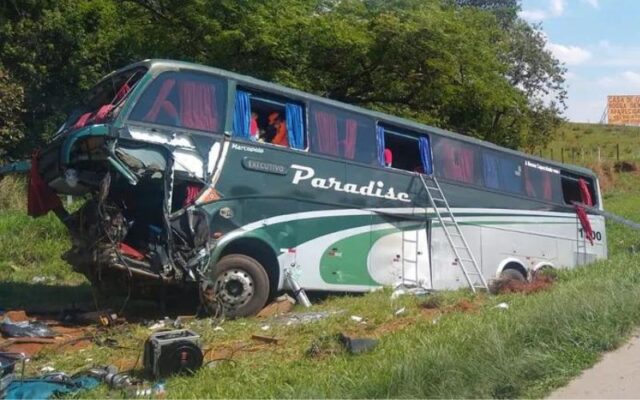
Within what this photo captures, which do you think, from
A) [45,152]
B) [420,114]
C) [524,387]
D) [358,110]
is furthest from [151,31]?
[524,387]

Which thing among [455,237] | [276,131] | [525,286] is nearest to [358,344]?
[276,131]

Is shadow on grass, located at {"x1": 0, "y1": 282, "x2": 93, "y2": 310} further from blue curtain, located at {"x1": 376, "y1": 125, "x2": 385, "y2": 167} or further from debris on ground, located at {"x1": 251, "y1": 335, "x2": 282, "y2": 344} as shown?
blue curtain, located at {"x1": 376, "y1": 125, "x2": 385, "y2": 167}

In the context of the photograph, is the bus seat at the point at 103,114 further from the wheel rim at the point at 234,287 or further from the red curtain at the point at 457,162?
the red curtain at the point at 457,162

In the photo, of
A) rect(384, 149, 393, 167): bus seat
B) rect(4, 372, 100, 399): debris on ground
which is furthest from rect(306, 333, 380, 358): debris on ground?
rect(384, 149, 393, 167): bus seat

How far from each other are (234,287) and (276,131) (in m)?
2.37

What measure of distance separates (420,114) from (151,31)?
769 cm

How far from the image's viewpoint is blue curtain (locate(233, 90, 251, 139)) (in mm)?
11125

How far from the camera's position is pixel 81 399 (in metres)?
6.78

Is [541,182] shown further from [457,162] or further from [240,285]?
[240,285]

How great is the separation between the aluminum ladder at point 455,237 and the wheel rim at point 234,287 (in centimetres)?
421

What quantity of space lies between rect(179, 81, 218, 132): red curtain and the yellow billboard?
60779 millimetres

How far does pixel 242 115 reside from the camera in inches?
442

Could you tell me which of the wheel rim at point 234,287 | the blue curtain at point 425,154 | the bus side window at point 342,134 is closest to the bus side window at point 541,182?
the blue curtain at point 425,154

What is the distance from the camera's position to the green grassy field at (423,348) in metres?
6.38
